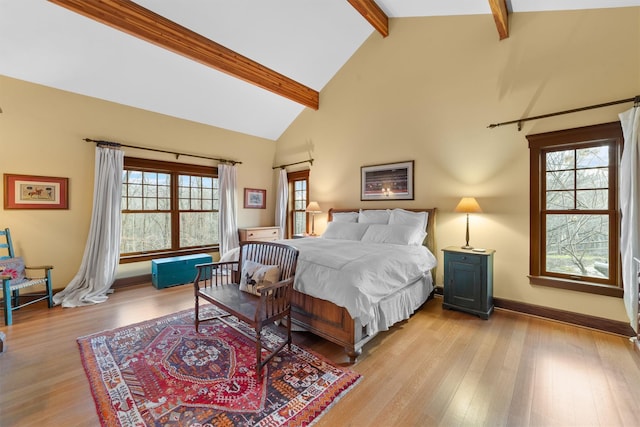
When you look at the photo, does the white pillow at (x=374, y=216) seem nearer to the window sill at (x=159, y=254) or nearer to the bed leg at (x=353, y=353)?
the bed leg at (x=353, y=353)

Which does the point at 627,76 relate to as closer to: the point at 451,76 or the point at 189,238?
the point at 451,76

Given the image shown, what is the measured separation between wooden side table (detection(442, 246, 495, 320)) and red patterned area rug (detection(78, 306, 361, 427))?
72.2 inches

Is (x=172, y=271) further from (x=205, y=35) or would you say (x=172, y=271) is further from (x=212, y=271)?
(x=205, y=35)

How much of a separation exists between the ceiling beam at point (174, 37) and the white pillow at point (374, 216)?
8.63 feet

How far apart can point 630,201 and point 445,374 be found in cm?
236

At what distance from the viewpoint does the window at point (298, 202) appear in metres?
5.91

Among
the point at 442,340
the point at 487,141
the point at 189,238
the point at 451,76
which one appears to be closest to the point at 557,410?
the point at 442,340

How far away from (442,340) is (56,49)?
550 centimetres

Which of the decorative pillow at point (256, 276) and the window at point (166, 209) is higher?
the window at point (166, 209)

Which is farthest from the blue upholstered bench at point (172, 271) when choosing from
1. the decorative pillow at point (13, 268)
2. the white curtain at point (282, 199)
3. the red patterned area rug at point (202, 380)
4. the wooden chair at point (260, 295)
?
the white curtain at point (282, 199)

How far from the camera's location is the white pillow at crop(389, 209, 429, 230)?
3.69 meters

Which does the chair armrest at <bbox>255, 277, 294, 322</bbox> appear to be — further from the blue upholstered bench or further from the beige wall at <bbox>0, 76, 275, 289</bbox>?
the beige wall at <bbox>0, 76, 275, 289</bbox>

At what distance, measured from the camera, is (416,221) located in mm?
3707

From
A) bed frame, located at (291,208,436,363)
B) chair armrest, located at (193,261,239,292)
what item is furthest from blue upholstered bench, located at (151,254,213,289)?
bed frame, located at (291,208,436,363)
